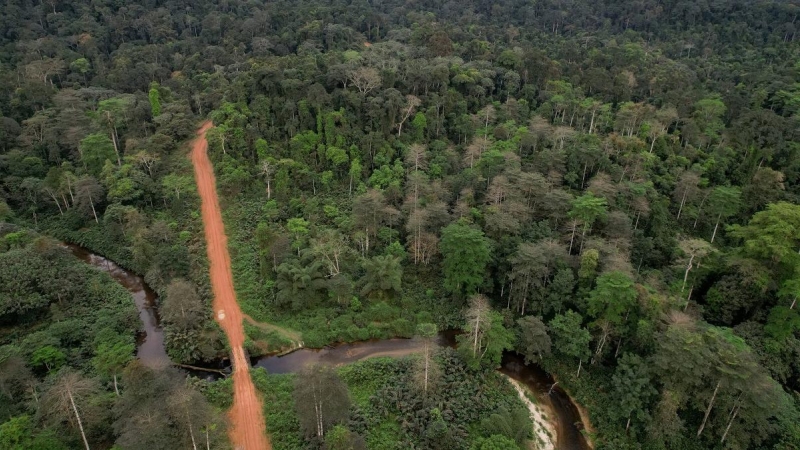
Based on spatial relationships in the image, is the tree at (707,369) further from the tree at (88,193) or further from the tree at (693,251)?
the tree at (88,193)

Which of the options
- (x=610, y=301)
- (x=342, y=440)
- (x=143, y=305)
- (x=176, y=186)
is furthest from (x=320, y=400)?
(x=176, y=186)

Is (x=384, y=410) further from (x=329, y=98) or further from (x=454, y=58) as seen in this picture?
(x=454, y=58)

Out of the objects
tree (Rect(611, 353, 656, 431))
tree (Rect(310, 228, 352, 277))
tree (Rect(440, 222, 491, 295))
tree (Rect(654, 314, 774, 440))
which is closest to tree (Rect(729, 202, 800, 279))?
tree (Rect(654, 314, 774, 440))

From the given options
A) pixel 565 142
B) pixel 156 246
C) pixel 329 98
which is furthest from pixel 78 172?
pixel 565 142

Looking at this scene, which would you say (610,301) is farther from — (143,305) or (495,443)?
(143,305)

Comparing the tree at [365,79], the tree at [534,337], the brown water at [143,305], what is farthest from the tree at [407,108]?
the brown water at [143,305]

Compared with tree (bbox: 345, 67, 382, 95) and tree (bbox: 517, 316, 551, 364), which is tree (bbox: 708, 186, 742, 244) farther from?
tree (bbox: 345, 67, 382, 95)
